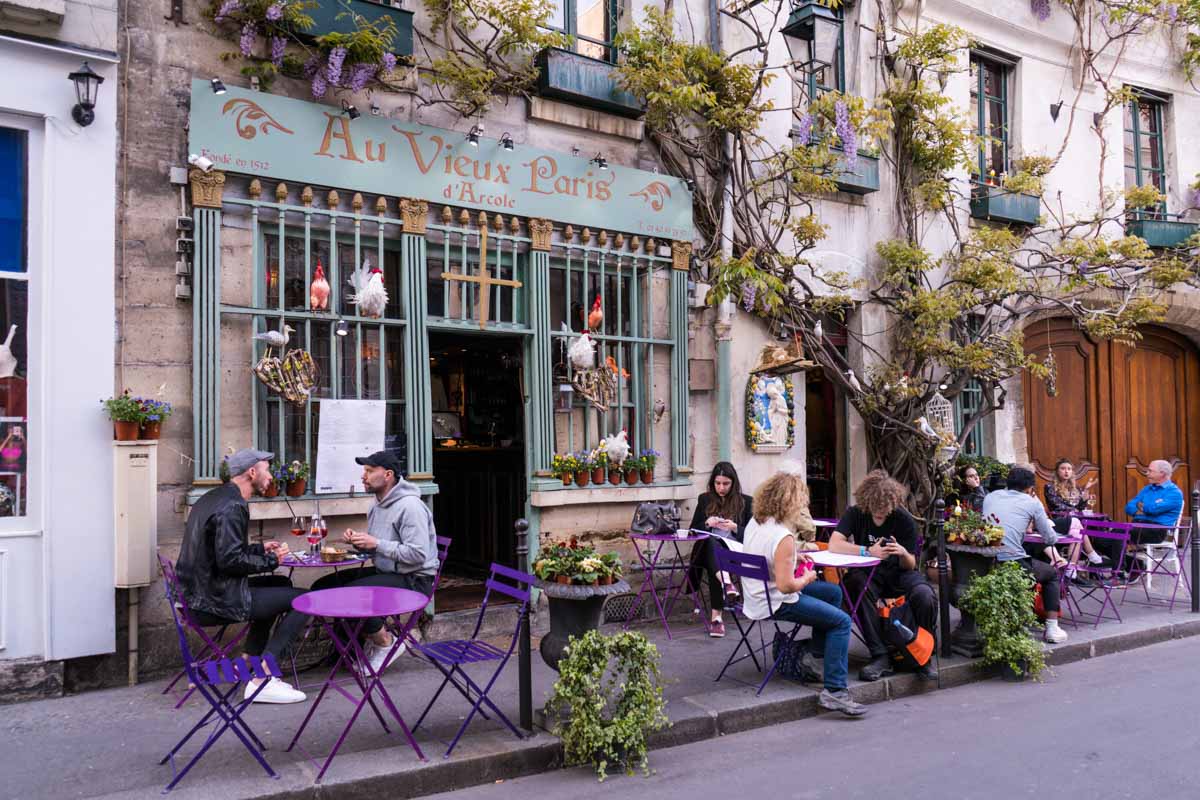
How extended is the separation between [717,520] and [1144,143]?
31.1 ft

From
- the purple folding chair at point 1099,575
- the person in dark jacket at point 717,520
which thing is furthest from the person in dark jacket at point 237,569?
the purple folding chair at point 1099,575

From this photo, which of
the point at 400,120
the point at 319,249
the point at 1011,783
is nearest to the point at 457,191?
the point at 400,120

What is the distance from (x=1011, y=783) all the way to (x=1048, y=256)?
7.55 metres

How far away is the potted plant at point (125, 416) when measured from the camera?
18.1 feet

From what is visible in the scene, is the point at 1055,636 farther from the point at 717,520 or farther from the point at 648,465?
the point at 648,465

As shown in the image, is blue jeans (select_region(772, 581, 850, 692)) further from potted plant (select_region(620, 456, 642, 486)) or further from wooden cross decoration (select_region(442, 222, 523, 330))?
wooden cross decoration (select_region(442, 222, 523, 330))

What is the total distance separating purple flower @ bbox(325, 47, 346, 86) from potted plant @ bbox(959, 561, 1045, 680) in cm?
572

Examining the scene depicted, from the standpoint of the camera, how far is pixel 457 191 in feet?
23.4

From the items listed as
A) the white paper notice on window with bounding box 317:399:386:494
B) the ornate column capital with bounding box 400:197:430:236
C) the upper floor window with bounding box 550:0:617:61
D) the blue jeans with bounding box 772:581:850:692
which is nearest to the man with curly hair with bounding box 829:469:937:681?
the blue jeans with bounding box 772:581:850:692

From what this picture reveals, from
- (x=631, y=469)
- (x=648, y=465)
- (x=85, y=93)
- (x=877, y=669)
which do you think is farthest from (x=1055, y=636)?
(x=85, y=93)

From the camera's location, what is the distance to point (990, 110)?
11.0 metres

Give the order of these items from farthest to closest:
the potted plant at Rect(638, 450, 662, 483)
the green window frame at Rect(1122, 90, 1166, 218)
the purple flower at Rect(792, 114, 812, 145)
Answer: the green window frame at Rect(1122, 90, 1166, 218), the purple flower at Rect(792, 114, 812, 145), the potted plant at Rect(638, 450, 662, 483)

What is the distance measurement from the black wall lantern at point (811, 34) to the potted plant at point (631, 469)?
3.99m

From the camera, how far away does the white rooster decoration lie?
21.6 ft
